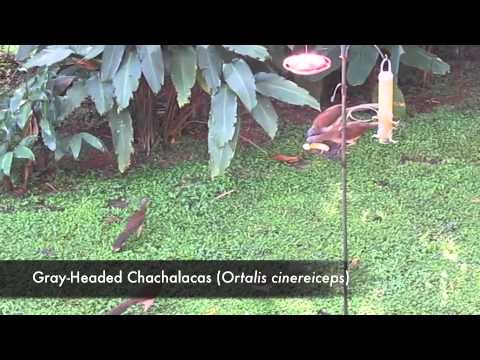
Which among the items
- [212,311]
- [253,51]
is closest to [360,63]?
[253,51]

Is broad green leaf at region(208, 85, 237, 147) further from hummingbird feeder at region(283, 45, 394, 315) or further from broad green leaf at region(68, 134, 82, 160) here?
broad green leaf at region(68, 134, 82, 160)

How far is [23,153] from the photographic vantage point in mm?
2588

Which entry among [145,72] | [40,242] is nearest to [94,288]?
[40,242]

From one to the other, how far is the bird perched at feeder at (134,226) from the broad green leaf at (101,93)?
1.24 ft

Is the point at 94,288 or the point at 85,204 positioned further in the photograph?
the point at 85,204

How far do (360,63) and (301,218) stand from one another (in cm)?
59

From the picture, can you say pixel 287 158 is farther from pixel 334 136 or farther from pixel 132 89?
pixel 132 89

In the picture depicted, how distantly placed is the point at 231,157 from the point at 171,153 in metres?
0.24

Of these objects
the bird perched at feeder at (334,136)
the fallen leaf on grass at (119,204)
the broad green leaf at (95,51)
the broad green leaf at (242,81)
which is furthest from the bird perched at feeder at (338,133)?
the broad green leaf at (95,51)

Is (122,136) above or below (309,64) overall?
below

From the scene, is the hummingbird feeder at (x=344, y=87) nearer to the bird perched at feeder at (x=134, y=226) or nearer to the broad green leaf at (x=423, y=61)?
the broad green leaf at (x=423, y=61)

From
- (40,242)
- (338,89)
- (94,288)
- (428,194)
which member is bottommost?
(94,288)

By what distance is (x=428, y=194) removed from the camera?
2.57 metres

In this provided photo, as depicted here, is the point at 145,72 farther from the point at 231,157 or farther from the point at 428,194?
the point at 428,194
